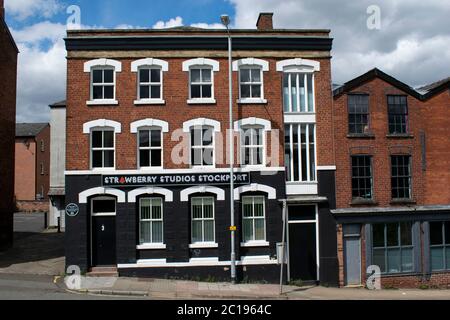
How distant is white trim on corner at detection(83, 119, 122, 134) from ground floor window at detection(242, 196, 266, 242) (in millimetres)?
6201

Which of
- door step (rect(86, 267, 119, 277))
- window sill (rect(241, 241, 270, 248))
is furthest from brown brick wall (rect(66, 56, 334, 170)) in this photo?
door step (rect(86, 267, 119, 277))

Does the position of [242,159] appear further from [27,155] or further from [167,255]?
[27,155]

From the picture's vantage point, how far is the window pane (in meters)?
21.0

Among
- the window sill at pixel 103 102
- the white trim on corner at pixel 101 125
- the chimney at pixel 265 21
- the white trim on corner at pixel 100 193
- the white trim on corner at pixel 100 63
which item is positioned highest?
the chimney at pixel 265 21

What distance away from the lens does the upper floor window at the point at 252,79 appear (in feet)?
70.2

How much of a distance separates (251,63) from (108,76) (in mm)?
6256

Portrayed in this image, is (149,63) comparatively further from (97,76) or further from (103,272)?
(103,272)

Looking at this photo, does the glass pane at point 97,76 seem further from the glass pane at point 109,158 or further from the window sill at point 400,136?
the window sill at point 400,136

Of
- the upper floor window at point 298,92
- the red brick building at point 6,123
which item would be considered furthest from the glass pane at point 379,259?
the red brick building at point 6,123

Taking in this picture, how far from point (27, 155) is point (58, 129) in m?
27.0

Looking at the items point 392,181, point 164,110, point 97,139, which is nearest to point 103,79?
point 97,139

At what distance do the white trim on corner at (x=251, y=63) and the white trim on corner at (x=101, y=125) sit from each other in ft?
18.6

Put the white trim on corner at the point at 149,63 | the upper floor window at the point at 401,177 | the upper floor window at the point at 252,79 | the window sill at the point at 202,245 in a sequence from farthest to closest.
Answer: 1. the upper floor window at the point at 401,177
2. the upper floor window at the point at 252,79
3. the white trim on corner at the point at 149,63
4. the window sill at the point at 202,245

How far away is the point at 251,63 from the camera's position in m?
21.3
